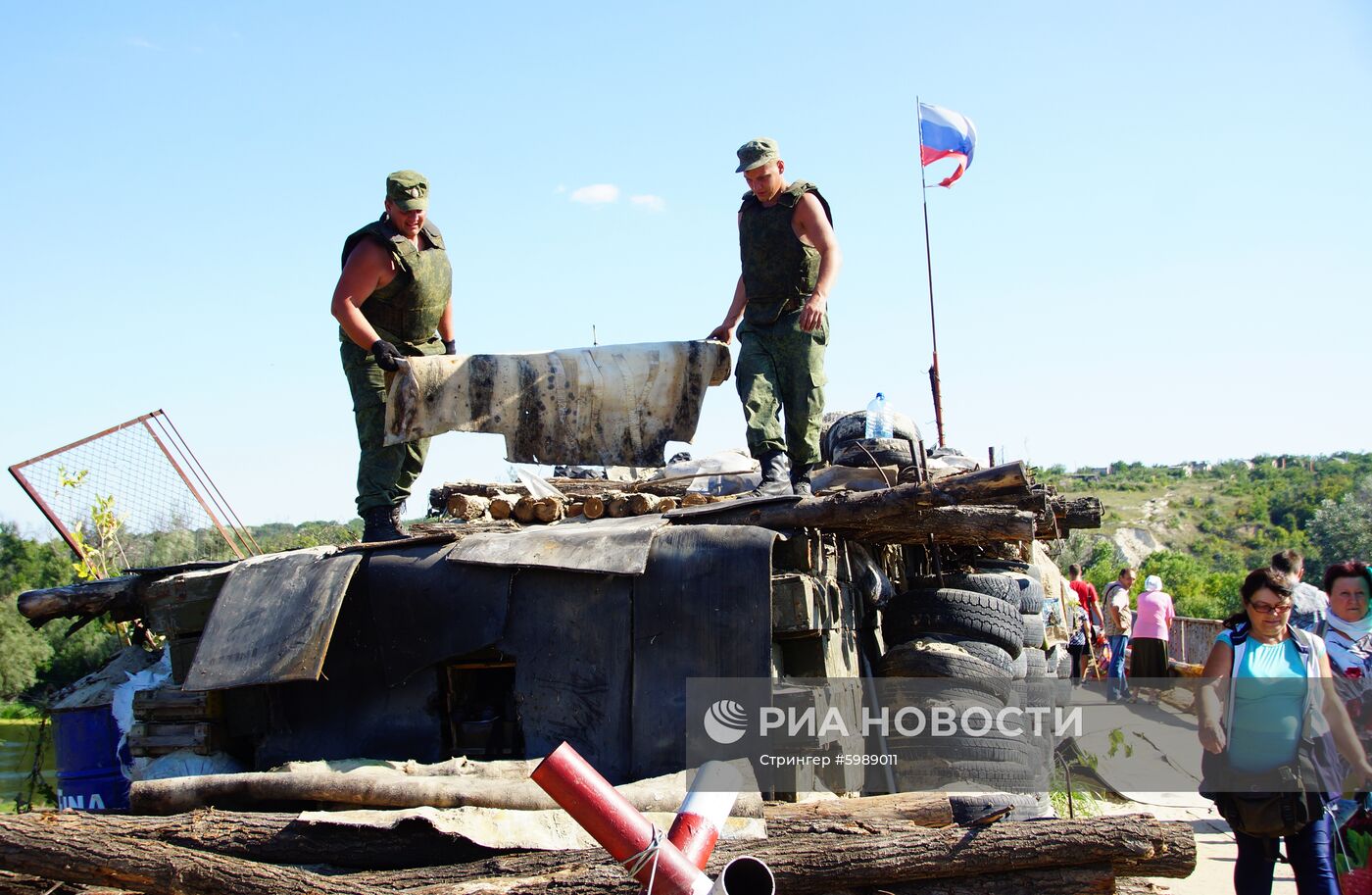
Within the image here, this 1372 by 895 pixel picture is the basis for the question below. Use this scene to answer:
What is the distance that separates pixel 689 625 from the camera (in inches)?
244

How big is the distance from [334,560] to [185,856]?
216 cm

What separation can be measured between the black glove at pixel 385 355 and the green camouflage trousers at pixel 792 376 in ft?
7.01

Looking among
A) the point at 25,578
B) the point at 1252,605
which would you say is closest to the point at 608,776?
the point at 1252,605

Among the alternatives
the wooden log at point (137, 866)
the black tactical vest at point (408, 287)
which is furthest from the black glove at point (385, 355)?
the wooden log at point (137, 866)

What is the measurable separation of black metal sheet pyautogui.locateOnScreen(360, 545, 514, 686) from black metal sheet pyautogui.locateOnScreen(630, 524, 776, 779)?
0.86 meters

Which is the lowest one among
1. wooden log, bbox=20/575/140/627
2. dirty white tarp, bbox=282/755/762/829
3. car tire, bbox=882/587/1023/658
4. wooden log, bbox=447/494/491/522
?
dirty white tarp, bbox=282/755/762/829

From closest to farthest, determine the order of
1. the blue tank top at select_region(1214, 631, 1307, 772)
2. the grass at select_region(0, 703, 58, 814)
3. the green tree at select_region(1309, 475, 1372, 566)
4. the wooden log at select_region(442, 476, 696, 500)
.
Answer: the blue tank top at select_region(1214, 631, 1307, 772)
the wooden log at select_region(442, 476, 696, 500)
the grass at select_region(0, 703, 58, 814)
the green tree at select_region(1309, 475, 1372, 566)

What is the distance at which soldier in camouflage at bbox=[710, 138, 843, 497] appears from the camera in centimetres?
771

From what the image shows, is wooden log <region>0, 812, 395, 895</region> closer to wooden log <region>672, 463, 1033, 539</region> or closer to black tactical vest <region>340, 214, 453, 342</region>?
wooden log <region>672, 463, 1033, 539</region>

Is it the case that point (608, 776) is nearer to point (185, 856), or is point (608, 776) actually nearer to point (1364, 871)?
point (185, 856)

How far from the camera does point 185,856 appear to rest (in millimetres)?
5102

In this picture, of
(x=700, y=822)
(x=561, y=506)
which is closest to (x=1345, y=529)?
(x=561, y=506)

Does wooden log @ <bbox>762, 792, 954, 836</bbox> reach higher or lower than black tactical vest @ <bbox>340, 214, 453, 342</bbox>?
lower

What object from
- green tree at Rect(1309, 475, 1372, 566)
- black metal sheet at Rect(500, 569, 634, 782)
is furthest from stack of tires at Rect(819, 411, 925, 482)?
green tree at Rect(1309, 475, 1372, 566)
